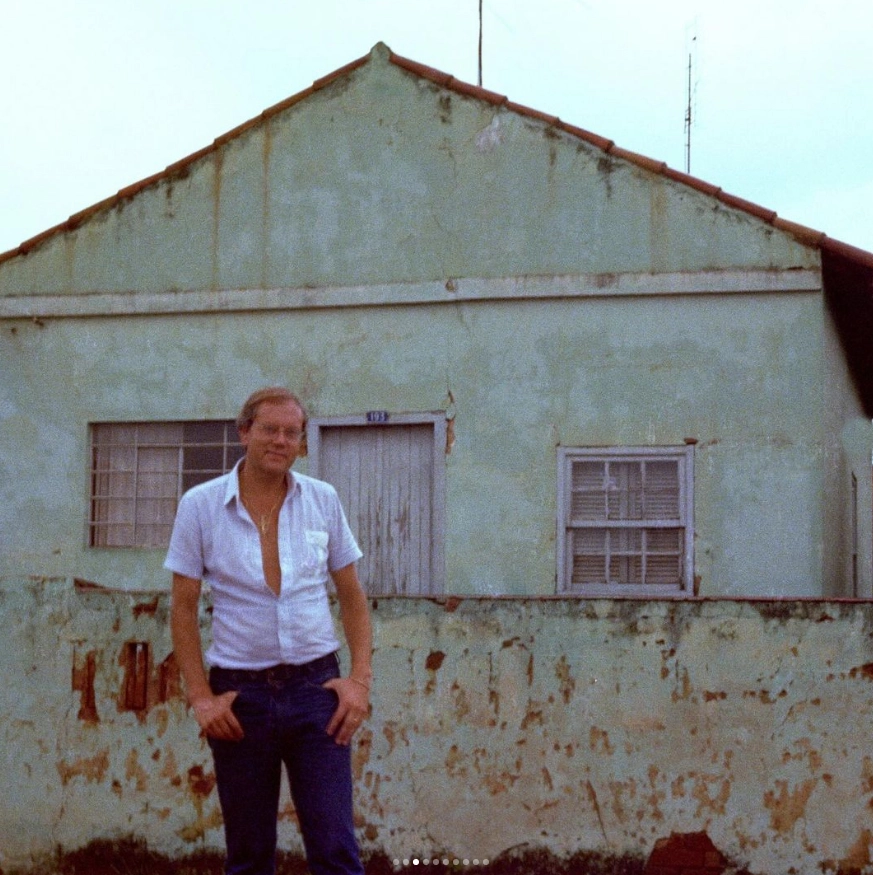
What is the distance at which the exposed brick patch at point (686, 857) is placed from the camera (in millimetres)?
6344

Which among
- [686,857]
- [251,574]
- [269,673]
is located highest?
[251,574]

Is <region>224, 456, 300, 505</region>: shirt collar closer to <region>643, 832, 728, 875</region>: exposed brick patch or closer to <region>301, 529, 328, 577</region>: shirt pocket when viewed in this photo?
<region>301, 529, 328, 577</region>: shirt pocket

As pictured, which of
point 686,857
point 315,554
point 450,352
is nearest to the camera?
point 315,554

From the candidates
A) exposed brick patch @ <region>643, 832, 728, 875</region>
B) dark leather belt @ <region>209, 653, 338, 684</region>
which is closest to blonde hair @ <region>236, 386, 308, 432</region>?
dark leather belt @ <region>209, 653, 338, 684</region>

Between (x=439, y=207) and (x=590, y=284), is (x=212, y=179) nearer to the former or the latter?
(x=439, y=207)

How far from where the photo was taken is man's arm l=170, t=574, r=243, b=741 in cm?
405

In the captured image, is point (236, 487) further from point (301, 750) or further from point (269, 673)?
point (301, 750)

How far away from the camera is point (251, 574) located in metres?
4.12

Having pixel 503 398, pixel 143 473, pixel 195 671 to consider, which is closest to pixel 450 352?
pixel 503 398

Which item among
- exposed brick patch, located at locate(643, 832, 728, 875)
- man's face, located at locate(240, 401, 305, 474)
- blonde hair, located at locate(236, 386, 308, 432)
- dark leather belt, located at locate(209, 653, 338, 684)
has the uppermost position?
blonde hair, located at locate(236, 386, 308, 432)

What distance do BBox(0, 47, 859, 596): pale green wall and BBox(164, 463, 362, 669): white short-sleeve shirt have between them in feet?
26.0

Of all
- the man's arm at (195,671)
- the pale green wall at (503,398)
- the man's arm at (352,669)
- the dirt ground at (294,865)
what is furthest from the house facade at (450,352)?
the man's arm at (195,671)

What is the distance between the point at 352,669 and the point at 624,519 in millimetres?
8013

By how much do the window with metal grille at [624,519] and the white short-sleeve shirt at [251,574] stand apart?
7879 millimetres
